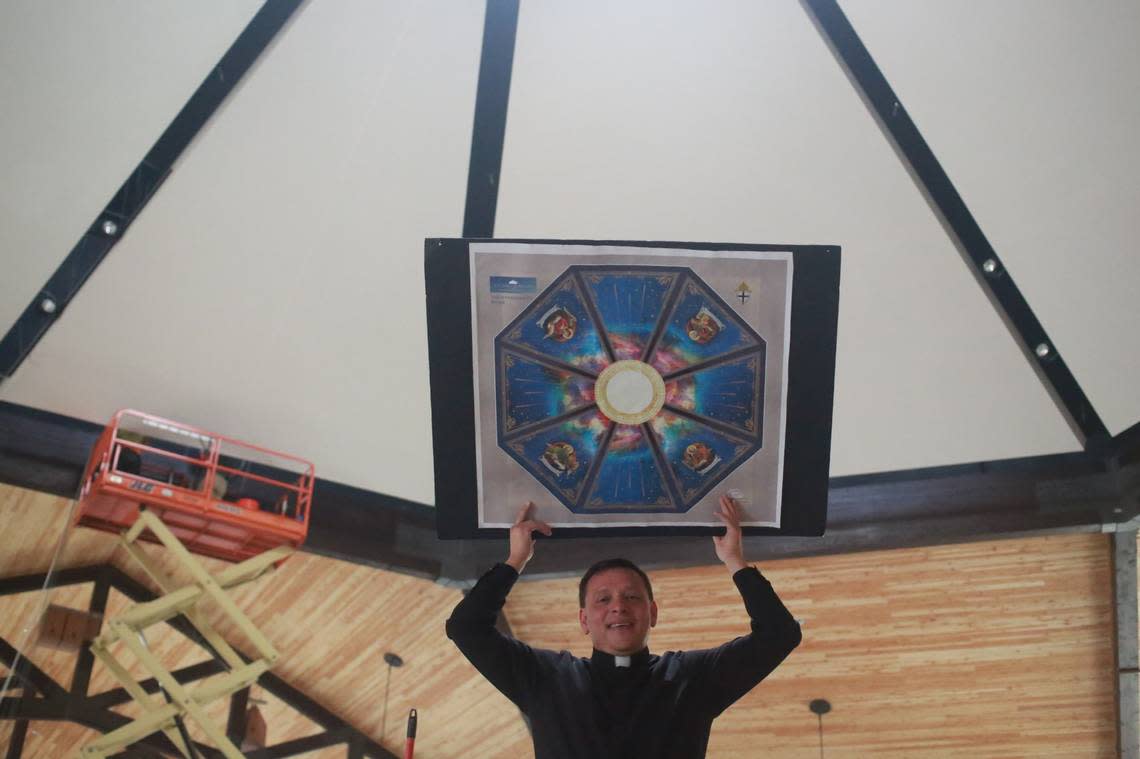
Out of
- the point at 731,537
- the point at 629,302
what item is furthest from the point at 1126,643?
the point at 629,302

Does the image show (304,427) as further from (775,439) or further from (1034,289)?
(775,439)

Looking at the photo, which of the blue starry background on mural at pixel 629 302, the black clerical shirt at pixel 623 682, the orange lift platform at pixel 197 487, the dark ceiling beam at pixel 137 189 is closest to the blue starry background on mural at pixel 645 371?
the blue starry background on mural at pixel 629 302

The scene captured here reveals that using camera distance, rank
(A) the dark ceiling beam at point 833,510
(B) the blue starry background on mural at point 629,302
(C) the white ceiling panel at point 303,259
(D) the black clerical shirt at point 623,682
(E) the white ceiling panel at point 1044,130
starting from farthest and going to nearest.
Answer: (A) the dark ceiling beam at point 833,510 → (C) the white ceiling panel at point 303,259 → (E) the white ceiling panel at point 1044,130 → (B) the blue starry background on mural at point 629,302 → (D) the black clerical shirt at point 623,682

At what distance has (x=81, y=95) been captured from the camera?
249 inches

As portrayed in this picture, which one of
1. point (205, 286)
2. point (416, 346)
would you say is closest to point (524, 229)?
point (416, 346)

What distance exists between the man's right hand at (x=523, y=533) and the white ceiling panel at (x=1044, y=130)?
4460 mm

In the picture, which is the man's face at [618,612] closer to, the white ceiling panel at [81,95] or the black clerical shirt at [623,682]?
the black clerical shirt at [623,682]

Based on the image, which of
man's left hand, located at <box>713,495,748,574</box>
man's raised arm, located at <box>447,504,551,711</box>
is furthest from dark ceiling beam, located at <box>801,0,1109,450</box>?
man's raised arm, located at <box>447,504,551,711</box>

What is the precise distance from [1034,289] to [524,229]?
3.11 metres

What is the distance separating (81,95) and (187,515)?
272 centimetres

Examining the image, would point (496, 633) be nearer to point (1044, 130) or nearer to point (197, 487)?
point (1044, 130)

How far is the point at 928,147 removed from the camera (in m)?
6.49

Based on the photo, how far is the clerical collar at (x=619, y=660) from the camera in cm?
275

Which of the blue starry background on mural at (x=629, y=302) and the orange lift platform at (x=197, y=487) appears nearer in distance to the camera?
the blue starry background on mural at (x=629, y=302)
